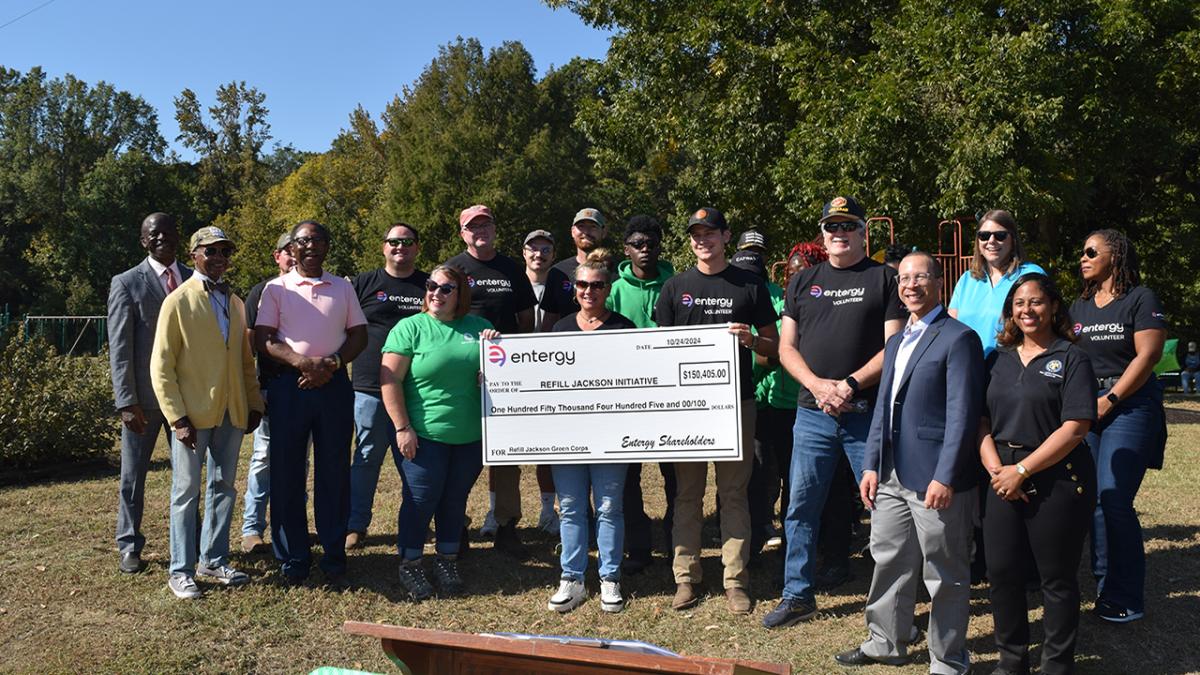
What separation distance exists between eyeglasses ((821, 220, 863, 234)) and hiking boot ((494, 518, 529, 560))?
333cm

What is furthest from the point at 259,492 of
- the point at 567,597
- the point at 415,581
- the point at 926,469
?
the point at 926,469

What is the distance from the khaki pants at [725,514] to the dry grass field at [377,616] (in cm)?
25

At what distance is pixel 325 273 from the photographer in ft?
21.0

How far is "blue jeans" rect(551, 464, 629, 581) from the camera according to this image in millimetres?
5969

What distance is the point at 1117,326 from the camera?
547cm

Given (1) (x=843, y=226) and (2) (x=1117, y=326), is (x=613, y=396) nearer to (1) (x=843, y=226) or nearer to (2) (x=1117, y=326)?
(1) (x=843, y=226)

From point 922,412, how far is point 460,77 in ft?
155

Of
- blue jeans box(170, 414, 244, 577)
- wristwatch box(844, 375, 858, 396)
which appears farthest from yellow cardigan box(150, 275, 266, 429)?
wristwatch box(844, 375, 858, 396)

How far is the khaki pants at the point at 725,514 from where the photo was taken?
5.95 m

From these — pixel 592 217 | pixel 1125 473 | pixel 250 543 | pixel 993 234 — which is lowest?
pixel 250 543

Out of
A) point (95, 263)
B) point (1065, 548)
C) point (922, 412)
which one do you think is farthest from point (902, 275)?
point (95, 263)

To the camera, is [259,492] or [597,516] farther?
[259,492]

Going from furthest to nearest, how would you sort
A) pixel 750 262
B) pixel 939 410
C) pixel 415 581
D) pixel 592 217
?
pixel 592 217, pixel 750 262, pixel 415 581, pixel 939 410

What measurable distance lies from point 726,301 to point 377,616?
2871mm
